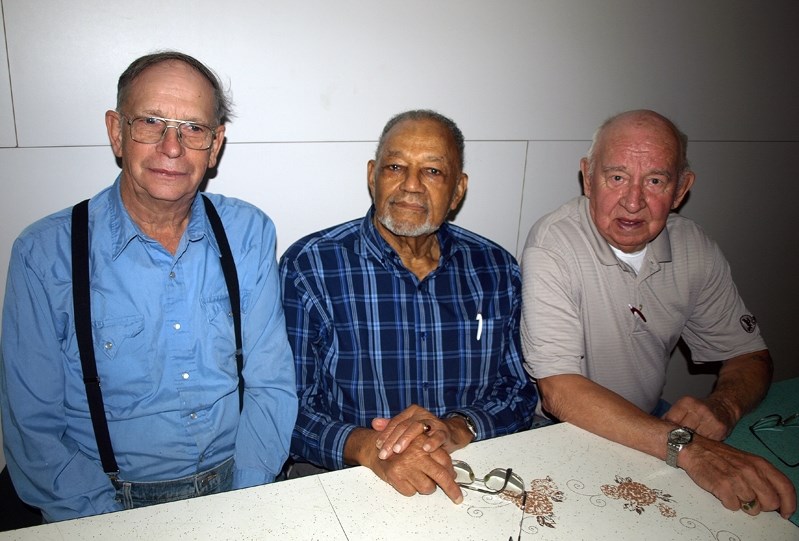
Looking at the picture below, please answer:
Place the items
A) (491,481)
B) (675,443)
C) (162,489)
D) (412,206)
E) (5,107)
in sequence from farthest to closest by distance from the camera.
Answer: (412,206) < (5,107) < (162,489) < (675,443) < (491,481)

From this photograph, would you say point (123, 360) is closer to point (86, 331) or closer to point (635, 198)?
point (86, 331)

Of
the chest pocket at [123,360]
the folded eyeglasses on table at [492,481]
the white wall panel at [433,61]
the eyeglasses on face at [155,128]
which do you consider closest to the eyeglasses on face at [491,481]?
the folded eyeglasses on table at [492,481]

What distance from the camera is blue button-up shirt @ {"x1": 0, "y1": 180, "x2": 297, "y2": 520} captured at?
1415mm

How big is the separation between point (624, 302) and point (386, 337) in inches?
36.9

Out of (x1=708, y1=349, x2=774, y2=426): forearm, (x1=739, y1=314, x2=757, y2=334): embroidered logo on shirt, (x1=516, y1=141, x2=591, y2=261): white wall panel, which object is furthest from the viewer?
(x1=516, y1=141, x2=591, y2=261): white wall panel

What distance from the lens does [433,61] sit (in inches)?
86.7

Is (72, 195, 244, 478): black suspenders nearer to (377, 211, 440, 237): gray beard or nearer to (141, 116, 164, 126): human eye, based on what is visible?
(141, 116, 164, 126): human eye

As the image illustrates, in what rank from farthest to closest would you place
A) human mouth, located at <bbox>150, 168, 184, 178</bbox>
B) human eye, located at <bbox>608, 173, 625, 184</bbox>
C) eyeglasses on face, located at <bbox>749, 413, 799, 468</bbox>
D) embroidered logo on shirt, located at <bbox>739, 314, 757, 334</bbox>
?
embroidered logo on shirt, located at <bbox>739, 314, 757, 334</bbox> → human eye, located at <bbox>608, 173, 625, 184</bbox> → eyeglasses on face, located at <bbox>749, 413, 799, 468</bbox> → human mouth, located at <bbox>150, 168, 184, 178</bbox>

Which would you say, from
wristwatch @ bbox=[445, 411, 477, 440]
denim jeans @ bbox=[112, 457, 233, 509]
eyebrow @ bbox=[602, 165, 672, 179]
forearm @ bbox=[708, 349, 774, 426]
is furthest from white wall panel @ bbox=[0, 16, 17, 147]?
forearm @ bbox=[708, 349, 774, 426]

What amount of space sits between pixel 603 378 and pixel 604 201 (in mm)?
695

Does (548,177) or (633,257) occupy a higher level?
(548,177)

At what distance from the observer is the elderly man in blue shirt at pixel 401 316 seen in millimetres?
1790

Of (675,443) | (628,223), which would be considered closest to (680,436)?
(675,443)

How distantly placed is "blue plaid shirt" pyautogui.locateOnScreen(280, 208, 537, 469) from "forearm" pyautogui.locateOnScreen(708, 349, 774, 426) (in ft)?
2.09
